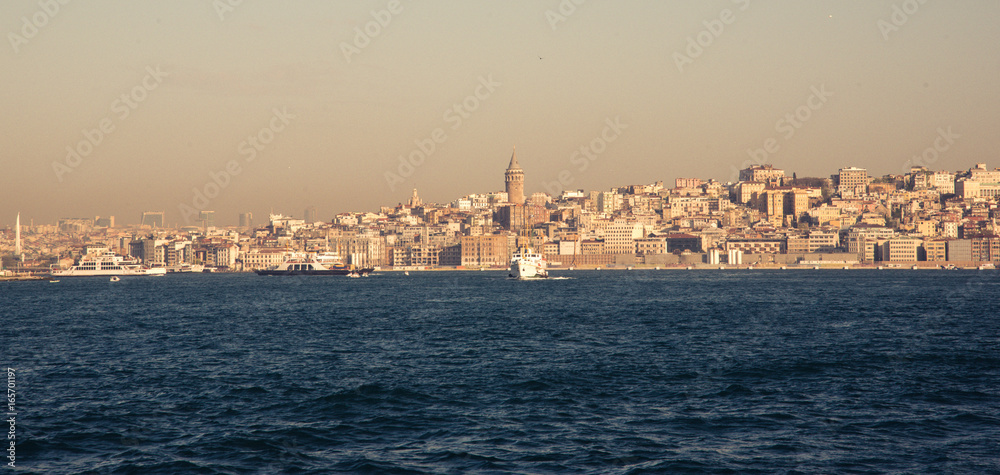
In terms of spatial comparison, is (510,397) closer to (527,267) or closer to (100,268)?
(527,267)

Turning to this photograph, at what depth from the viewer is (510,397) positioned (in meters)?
17.5

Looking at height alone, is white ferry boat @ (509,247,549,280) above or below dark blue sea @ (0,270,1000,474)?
above

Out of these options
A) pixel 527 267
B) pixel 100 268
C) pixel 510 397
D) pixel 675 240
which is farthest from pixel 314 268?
pixel 510 397

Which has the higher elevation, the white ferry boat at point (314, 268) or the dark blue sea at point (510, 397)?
the white ferry boat at point (314, 268)

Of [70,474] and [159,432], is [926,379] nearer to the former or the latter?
[159,432]

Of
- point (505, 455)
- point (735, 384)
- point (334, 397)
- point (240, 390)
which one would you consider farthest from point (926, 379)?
point (240, 390)

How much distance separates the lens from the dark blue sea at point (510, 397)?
1308 cm

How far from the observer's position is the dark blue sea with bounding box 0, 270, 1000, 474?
42.9ft

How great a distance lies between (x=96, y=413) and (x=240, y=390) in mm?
2986

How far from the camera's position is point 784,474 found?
12227mm

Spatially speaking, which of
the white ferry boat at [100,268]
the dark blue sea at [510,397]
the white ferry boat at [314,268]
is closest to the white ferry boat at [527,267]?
the white ferry boat at [314,268]

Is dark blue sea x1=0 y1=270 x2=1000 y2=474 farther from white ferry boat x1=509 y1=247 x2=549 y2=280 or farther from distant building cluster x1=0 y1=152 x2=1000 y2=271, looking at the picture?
distant building cluster x1=0 y1=152 x2=1000 y2=271

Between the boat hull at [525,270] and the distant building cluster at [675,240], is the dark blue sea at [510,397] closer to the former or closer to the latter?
the boat hull at [525,270]

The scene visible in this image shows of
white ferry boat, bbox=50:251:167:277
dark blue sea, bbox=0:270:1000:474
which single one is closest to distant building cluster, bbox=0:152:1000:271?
white ferry boat, bbox=50:251:167:277
